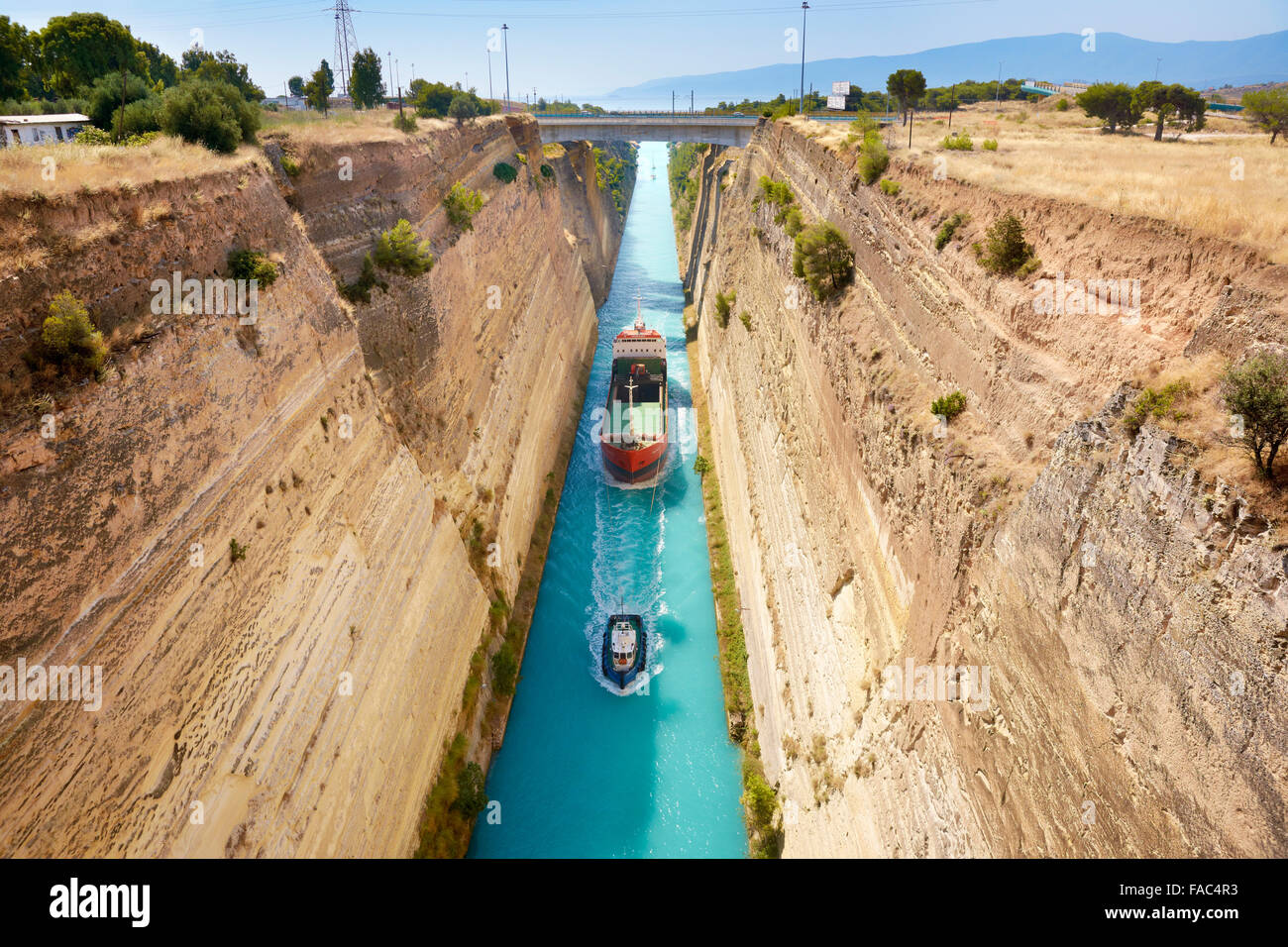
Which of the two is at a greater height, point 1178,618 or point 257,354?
point 257,354

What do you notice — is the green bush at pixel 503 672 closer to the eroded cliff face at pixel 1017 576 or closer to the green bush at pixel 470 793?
the green bush at pixel 470 793

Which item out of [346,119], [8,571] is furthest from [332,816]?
[346,119]

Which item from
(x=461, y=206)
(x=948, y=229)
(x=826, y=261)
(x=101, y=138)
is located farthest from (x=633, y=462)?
(x=101, y=138)

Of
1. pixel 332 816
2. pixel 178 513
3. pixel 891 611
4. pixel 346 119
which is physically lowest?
pixel 332 816

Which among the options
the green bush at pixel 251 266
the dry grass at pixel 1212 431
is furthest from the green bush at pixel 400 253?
the dry grass at pixel 1212 431

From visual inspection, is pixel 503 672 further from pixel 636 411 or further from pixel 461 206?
pixel 636 411

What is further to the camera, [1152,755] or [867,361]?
[867,361]

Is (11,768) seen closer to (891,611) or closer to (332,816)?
(332,816)

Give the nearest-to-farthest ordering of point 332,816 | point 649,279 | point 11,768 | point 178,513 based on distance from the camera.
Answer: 1. point 11,768
2. point 178,513
3. point 332,816
4. point 649,279
